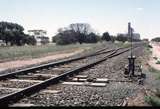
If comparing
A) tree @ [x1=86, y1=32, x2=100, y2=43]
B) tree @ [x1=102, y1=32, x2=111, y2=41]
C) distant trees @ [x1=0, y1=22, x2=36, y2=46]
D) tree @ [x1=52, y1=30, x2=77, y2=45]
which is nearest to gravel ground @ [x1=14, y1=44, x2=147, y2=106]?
distant trees @ [x1=0, y1=22, x2=36, y2=46]

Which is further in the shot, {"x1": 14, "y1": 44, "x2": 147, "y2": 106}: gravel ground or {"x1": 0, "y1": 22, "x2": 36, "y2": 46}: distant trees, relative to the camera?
{"x1": 0, "y1": 22, "x2": 36, "y2": 46}: distant trees

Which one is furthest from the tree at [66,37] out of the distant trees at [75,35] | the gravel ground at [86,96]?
the gravel ground at [86,96]

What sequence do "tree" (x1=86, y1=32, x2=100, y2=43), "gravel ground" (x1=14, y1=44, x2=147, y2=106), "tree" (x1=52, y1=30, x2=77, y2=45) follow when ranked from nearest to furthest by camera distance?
1. "gravel ground" (x1=14, y1=44, x2=147, y2=106)
2. "tree" (x1=52, y1=30, x2=77, y2=45)
3. "tree" (x1=86, y1=32, x2=100, y2=43)

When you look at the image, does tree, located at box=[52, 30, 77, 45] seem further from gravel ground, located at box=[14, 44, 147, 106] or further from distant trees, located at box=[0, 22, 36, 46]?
gravel ground, located at box=[14, 44, 147, 106]

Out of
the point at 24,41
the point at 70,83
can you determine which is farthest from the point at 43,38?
the point at 70,83

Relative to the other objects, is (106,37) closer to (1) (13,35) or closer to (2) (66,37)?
(2) (66,37)

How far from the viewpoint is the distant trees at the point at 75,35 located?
505 ft

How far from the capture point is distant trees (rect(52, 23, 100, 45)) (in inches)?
6058

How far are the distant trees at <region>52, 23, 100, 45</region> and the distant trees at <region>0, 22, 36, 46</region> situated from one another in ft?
59.1

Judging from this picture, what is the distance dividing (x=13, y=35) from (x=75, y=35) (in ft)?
146

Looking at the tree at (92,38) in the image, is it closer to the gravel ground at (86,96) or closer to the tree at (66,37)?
the tree at (66,37)

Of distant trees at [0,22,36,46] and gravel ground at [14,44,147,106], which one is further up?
distant trees at [0,22,36,46]

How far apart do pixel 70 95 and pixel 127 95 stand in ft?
5.32

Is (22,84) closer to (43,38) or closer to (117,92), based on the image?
(117,92)
